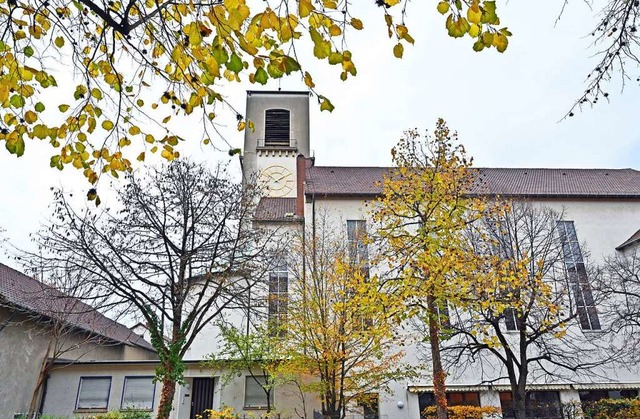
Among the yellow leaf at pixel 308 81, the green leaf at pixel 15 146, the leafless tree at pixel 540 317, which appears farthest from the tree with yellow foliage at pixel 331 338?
the yellow leaf at pixel 308 81

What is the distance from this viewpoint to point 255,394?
1934 cm

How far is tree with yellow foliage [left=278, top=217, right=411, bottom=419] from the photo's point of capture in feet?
49.9

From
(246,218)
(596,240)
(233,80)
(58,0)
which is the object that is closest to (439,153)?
(246,218)

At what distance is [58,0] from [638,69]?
5.68 m

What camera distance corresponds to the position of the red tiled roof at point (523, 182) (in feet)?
80.8

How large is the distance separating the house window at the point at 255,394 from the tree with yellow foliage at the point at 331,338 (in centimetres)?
261

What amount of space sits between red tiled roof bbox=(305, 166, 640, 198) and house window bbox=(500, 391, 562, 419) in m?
10.0

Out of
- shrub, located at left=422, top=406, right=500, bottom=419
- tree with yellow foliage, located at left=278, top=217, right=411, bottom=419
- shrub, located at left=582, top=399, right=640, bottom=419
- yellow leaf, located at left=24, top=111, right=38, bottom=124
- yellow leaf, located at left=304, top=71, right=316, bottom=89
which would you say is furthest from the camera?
shrub, located at left=422, top=406, right=500, bottom=419

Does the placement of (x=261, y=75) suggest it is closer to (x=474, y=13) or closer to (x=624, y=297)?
(x=474, y=13)

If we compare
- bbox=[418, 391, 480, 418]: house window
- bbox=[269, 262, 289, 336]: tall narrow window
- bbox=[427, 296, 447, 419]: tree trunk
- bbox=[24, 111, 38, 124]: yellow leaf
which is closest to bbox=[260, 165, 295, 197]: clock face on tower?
bbox=[269, 262, 289, 336]: tall narrow window

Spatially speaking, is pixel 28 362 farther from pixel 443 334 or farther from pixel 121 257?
pixel 443 334

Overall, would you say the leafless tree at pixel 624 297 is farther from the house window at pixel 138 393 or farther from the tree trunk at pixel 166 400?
the house window at pixel 138 393

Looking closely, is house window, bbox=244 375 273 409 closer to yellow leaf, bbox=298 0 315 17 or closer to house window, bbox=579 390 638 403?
house window, bbox=579 390 638 403

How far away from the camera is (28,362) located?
752 inches
